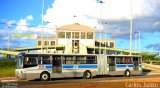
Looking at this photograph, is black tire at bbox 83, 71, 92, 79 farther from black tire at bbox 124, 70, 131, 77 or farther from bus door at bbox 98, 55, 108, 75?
black tire at bbox 124, 70, 131, 77

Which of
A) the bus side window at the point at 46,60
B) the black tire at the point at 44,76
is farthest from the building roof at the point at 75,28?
the black tire at the point at 44,76

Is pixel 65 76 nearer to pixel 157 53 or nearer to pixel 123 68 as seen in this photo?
pixel 123 68

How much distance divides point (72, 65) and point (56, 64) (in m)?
1.93

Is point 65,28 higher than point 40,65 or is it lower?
higher

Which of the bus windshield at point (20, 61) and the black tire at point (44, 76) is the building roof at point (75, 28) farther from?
the bus windshield at point (20, 61)

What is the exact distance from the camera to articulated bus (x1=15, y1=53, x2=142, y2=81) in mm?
35344

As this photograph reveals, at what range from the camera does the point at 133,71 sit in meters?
46.3

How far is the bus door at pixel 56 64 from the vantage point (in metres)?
37.4

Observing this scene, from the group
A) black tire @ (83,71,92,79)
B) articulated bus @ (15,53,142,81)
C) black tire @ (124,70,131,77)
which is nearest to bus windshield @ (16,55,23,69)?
articulated bus @ (15,53,142,81)

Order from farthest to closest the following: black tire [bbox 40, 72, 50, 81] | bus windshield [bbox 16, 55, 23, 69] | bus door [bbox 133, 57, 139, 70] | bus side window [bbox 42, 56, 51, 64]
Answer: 1. bus door [bbox 133, 57, 139, 70]
2. bus side window [bbox 42, 56, 51, 64]
3. black tire [bbox 40, 72, 50, 81]
4. bus windshield [bbox 16, 55, 23, 69]

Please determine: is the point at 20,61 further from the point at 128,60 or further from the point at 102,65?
the point at 128,60

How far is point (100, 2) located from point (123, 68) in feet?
106

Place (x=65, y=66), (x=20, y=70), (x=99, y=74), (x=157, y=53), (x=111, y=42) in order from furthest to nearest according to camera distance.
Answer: (x=111, y=42) → (x=157, y=53) → (x=99, y=74) → (x=65, y=66) → (x=20, y=70)

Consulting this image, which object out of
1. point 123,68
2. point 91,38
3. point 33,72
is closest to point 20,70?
point 33,72
